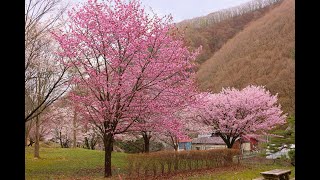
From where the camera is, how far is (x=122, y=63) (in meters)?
4.93

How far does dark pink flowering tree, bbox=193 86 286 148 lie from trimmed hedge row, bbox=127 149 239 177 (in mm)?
1228

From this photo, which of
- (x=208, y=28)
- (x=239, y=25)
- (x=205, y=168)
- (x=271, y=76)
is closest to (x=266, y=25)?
(x=239, y=25)

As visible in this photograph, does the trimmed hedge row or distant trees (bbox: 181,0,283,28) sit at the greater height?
distant trees (bbox: 181,0,283,28)

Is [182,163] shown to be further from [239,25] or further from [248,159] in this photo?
[239,25]

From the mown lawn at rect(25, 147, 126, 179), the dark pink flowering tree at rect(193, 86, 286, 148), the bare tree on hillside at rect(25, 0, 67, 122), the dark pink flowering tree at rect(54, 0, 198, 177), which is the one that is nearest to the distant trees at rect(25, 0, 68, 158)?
the bare tree on hillside at rect(25, 0, 67, 122)

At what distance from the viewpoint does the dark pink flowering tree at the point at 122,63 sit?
4820 mm

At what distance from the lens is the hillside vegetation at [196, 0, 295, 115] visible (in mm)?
13156

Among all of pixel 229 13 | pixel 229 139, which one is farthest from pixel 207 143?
pixel 229 13

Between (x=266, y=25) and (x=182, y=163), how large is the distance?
16833 millimetres

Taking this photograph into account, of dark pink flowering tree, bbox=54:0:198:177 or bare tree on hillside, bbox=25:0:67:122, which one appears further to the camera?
bare tree on hillside, bbox=25:0:67:122

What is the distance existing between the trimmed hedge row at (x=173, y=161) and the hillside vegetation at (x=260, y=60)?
436 centimetres

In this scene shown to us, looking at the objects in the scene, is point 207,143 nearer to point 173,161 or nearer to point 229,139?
point 229,139

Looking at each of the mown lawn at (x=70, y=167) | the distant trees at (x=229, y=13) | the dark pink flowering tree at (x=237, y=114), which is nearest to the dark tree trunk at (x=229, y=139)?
the dark pink flowering tree at (x=237, y=114)

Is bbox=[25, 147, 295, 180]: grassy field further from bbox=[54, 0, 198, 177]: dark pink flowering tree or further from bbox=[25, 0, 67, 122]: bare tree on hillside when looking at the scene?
bbox=[25, 0, 67, 122]: bare tree on hillside
